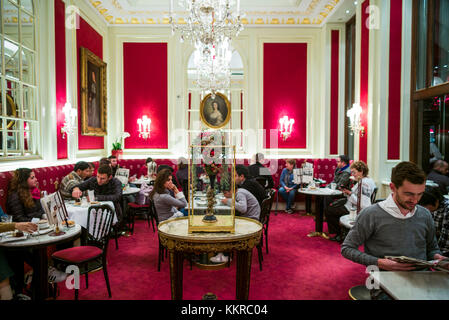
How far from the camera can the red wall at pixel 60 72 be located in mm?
5859

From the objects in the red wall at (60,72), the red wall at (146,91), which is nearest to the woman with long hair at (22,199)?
the red wall at (60,72)

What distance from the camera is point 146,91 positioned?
8.83 m

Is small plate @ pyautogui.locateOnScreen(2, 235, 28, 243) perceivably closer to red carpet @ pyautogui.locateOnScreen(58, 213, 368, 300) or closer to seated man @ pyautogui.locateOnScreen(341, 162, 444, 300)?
red carpet @ pyautogui.locateOnScreen(58, 213, 368, 300)

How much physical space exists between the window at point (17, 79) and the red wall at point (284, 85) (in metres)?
5.68

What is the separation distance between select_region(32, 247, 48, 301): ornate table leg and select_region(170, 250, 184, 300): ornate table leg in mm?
1219

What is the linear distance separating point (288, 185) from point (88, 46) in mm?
5936

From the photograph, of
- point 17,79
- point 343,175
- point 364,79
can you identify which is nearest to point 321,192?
point 343,175

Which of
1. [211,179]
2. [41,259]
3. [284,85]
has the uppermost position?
[284,85]

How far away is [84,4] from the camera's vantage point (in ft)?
23.2

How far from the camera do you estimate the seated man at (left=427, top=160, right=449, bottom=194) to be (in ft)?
15.9

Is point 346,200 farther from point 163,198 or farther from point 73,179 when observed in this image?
point 73,179

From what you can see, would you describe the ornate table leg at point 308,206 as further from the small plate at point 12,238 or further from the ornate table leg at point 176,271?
the small plate at point 12,238
